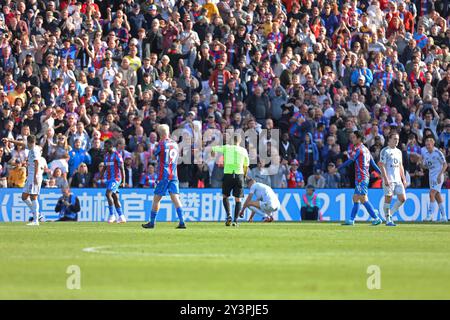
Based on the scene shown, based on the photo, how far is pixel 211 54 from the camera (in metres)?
36.2

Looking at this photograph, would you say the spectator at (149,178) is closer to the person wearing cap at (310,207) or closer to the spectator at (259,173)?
the spectator at (259,173)

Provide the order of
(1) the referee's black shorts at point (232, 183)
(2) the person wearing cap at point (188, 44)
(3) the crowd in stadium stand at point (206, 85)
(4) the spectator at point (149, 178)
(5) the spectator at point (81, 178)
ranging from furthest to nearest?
1. (2) the person wearing cap at point (188, 44)
2. (4) the spectator at point (149, 178)
3. (3) the crowd in stadium stand at point (206, 85)
4. (5) the spectator at point (81, 178)
5. (1) the referee's black shorts at point (232, 183)

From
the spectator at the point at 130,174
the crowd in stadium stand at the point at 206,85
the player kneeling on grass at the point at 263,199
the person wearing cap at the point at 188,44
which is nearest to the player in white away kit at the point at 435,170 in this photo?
the crowd in stadium stand at the point at 206,85

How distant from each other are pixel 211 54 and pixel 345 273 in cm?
2246

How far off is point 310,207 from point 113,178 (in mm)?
6593

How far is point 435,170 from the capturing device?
3400 cm

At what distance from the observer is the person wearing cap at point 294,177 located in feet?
113

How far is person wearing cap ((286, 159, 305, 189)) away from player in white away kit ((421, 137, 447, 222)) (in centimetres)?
383

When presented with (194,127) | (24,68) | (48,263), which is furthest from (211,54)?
(48,263)

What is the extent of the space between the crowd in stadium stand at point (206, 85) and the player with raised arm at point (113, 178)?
0.97 m

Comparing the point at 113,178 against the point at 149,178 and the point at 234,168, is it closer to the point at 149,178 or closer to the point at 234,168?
the point at 149,178

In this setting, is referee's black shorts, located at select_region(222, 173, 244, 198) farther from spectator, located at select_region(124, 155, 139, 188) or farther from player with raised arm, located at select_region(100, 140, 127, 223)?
spectator, located at select_region(124, 155, 139, 188)

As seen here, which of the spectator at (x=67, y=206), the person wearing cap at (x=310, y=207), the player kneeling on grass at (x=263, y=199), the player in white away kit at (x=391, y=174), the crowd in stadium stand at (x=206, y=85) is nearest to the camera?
the player in white away kit at (x=391, y=174)
